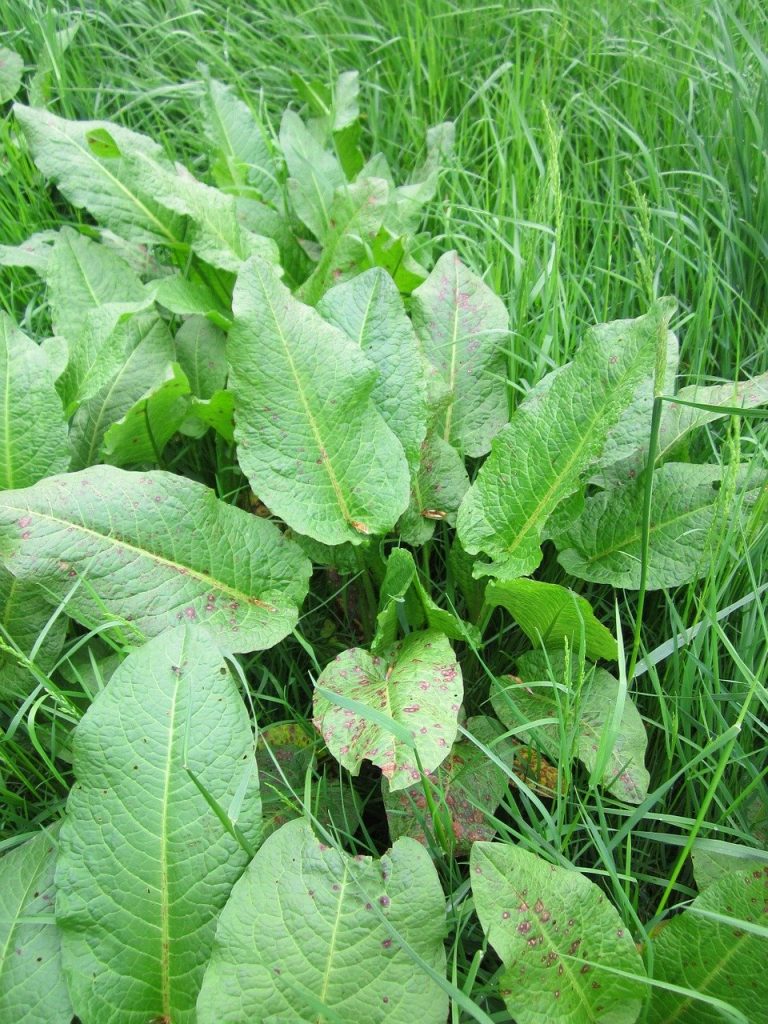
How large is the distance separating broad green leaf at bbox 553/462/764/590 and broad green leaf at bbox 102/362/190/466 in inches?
28.5

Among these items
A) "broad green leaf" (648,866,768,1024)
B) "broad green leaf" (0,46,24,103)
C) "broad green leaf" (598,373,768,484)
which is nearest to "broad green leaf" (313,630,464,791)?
"broad green leaf" (648,866,768,1024)

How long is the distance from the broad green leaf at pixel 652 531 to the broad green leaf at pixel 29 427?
88cm

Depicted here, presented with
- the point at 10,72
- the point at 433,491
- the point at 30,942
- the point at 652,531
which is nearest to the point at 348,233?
the point at 433,491

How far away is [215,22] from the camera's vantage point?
254 cm

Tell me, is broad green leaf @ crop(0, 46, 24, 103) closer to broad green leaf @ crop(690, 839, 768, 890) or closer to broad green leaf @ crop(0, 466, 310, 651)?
broad green leaf @ crop(0, 466, 310, 651)

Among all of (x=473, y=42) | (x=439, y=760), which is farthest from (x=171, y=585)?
(x=473, y=42)

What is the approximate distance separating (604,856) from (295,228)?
158cm

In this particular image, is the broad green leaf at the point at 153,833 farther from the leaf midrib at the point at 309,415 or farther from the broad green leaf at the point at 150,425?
the broad green leaf at the point at 150,425

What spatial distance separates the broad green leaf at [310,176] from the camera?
2.02m

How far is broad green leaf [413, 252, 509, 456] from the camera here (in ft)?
5.48

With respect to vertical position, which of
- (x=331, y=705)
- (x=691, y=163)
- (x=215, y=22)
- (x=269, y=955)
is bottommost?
(x=269, y=955)

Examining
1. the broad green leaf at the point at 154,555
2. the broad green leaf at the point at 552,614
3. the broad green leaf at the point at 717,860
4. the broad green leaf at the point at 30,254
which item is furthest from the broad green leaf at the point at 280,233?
the broad green leaf at the point at 717,860

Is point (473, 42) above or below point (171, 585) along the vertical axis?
above

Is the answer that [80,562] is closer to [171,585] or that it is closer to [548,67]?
[171,585]
